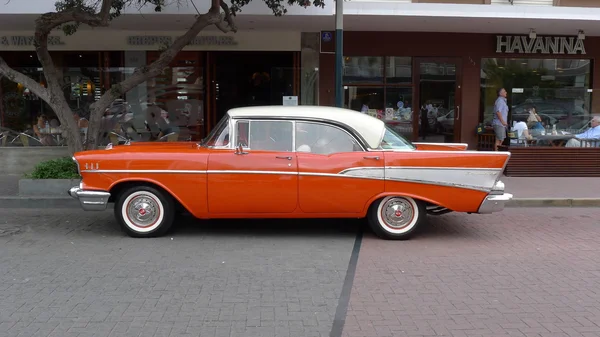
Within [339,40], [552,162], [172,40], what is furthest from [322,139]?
[172,40]

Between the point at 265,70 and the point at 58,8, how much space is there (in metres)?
5.98

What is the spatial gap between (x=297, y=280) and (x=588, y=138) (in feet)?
32.4

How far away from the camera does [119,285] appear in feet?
17.2

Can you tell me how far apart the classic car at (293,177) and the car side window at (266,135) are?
0.01 metres

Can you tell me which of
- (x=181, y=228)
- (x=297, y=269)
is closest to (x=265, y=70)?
(x=181, y=228)

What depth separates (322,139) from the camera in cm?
703

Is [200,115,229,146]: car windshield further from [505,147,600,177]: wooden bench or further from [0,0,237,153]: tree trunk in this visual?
[505,147,600,177]: wooden bench

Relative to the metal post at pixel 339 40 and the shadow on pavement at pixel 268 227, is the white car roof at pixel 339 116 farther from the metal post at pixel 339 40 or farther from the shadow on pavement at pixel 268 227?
the metal post at pixel 339 40

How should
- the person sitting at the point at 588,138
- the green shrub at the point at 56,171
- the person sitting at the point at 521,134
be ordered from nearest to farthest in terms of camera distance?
the green shrub at the point at 56,171 → the person sitting at the point at 521,134 → the person sitting at the point at 588,138

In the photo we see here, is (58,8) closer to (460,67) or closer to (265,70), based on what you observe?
(265,70)

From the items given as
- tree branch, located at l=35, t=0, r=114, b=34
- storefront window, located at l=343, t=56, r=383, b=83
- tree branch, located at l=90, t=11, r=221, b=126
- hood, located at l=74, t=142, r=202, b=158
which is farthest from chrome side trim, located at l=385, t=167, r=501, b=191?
storefront window, located at l=343, t=56, r=383, b=83

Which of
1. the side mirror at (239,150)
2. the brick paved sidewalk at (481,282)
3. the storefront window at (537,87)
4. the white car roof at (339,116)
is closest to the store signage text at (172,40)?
the storefront window at (537,87)

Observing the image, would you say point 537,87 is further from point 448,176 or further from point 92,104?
point 92,104

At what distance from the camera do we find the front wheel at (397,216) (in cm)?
695
